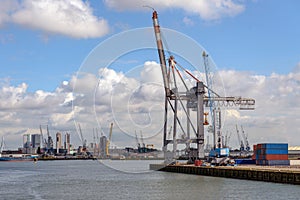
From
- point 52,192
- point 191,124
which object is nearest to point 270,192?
point 52,192

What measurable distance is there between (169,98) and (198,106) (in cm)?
644

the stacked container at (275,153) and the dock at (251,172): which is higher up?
the stacked container at (275,153)

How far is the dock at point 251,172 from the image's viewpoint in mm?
69562

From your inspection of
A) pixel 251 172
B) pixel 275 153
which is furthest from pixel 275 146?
pixel 251 172

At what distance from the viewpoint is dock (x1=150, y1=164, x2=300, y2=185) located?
69.6 m

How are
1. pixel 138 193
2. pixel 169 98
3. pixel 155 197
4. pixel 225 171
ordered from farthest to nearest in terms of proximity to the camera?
pixel 169 98
pixel 225 171
pixel 138 193
pixel 155 197

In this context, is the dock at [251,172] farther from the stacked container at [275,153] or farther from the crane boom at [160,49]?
the crane boom at [160,49]

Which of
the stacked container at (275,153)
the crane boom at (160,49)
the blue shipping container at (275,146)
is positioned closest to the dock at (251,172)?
the stacked container at (275,153)

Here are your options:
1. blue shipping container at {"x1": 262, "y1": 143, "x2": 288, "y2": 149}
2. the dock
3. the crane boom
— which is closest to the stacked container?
blue shipping container at {"x1": 262, "y1": 143, "x2": 288, "y2": 149}

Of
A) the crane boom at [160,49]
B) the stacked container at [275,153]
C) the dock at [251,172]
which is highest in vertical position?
the crane boom at [160,49]

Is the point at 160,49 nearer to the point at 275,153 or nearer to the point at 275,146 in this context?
the point at 275,146

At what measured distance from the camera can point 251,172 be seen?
268 ft

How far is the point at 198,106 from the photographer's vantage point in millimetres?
109562

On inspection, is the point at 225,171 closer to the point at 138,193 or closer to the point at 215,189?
the point at 215,189
